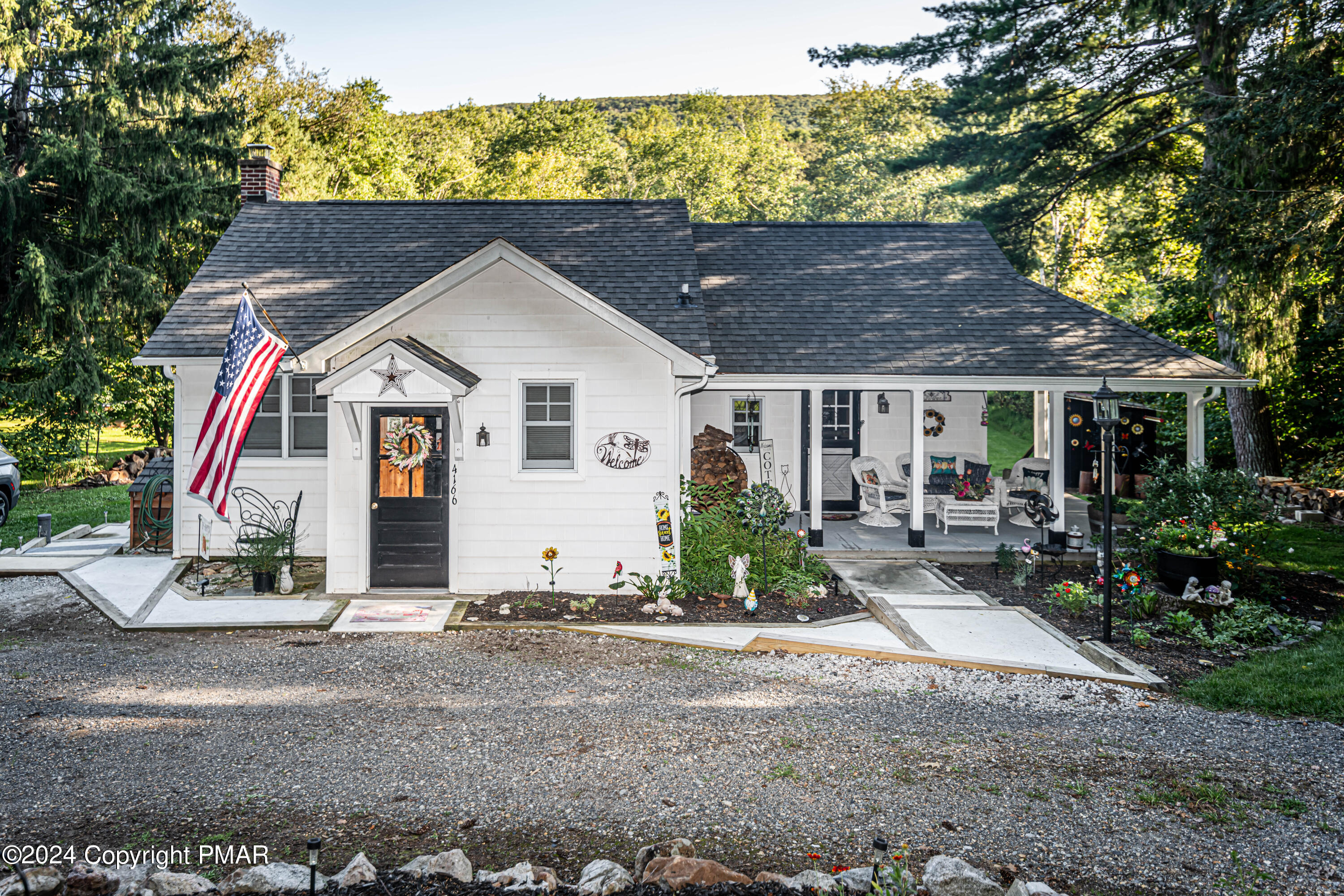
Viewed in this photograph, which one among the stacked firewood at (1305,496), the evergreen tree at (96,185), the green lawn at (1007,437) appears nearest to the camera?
the stacked firewood at (1305,496)

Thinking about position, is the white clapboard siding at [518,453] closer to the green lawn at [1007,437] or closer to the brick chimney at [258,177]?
the brick chimney at [258,177]

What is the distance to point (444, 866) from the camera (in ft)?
13.0

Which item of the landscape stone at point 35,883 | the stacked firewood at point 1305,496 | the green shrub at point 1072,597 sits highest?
the stacked firewood at point 1305,496

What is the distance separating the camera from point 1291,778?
5.23 meters

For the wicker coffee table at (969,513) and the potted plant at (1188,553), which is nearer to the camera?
the potted plant at (1188,553)

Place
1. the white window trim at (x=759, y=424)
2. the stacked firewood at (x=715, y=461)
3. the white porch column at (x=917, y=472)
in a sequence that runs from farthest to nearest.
A: the white window trim at (x=759, y=424)
the stacked firewood at (x=715, y=461)
the white porch column at (x=917, y=472)

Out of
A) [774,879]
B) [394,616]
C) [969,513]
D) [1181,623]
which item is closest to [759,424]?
[969,513]

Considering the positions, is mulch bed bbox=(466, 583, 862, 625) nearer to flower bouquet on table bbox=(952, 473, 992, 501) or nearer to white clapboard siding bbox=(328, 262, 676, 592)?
white clapboard siding bbox=(328, 262, 676, 592)

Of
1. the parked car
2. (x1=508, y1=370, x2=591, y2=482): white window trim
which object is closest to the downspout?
(x1=508, y1=370, x2=591, y2=482): white window trim

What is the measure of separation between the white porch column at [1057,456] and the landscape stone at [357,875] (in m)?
10.9

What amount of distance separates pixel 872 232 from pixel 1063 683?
10.7m

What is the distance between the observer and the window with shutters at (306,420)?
11.6 metres

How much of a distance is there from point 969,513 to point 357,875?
10748 millimetres

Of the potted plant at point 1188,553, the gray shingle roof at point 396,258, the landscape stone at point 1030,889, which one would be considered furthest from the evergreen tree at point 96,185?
the potted plant at point 1188,553
